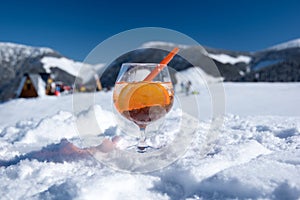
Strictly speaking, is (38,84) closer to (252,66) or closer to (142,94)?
(142,94)

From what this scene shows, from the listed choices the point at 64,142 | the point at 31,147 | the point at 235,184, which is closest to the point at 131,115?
the point at 64,142

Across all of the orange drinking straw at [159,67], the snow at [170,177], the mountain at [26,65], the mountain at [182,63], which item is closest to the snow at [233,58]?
the mountain at [182,63]

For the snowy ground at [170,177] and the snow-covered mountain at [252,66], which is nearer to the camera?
the snowy ground at [170,177]

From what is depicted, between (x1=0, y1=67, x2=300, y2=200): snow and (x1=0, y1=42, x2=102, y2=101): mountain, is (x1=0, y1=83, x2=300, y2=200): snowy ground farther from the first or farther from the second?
(x1=0, y1=42, x2=102, y2=101): mountain

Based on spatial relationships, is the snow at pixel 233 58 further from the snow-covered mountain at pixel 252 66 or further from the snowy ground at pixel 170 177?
the snowy ground at pixel 170 177

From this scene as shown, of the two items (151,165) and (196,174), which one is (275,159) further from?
(151,165)

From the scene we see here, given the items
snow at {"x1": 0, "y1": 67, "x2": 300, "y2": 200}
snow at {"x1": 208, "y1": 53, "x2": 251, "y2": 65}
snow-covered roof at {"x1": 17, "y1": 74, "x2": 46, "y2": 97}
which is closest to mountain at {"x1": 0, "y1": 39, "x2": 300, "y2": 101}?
snow at {"x1": 208, "y1": 53, "x2": 251, "y2": 65}
